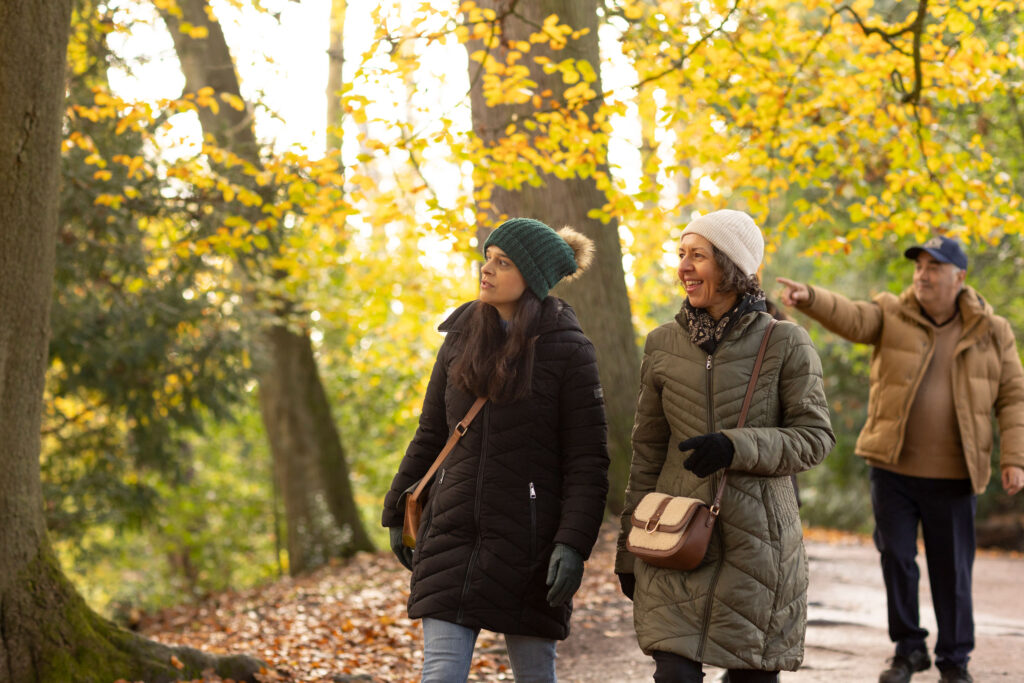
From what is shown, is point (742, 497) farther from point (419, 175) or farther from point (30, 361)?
point (419, 175)

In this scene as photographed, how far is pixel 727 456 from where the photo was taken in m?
3.44

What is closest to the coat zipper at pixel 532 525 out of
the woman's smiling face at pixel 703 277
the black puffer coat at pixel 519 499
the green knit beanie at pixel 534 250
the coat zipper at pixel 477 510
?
the black puffer coat at pixel 519 499

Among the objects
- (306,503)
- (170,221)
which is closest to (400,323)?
(306,503)

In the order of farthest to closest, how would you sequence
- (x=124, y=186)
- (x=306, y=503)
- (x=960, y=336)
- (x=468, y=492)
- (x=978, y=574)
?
1. (x=306, y=503)
2. (x=978, y=574)
3. (x=124, y=186)
4. (x=960, y=336)
5. (x=468, y=492)

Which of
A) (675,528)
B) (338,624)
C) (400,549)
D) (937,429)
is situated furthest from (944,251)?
(338,624)

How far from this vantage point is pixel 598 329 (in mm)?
9016

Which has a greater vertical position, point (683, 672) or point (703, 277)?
point (703, 277)

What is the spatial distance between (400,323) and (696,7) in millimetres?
10478

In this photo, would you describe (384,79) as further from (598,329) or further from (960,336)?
(960,336)

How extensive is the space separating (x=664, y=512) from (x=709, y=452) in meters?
0.30

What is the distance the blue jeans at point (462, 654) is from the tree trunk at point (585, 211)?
453cm

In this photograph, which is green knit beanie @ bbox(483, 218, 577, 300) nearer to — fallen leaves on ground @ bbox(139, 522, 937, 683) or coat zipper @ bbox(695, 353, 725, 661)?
coat zipper @ bbox(695, 353, 725, 661)

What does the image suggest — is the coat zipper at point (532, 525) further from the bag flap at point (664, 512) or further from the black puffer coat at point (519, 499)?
the bag flap at point (664, 512)

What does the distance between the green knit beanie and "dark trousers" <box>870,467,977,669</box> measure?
304 cm
